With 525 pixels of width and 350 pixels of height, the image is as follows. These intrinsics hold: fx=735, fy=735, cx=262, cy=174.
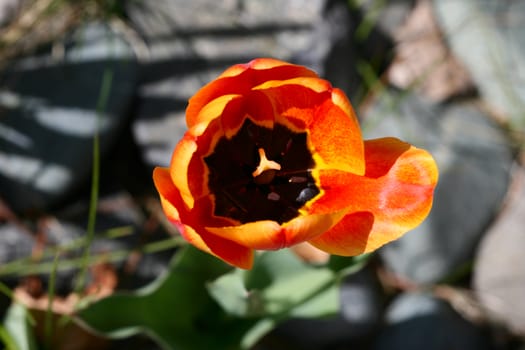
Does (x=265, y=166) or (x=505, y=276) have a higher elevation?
(x=265, y=166)

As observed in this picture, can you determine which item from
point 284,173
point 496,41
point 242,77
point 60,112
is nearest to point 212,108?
point 242,77

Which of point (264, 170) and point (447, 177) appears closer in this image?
point (264, 170)

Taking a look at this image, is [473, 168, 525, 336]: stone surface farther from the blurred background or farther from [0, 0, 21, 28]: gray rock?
[0, 0, 21, 28]: gray rock

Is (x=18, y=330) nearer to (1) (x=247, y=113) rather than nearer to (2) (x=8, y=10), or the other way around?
(1) (x=247, y=113)

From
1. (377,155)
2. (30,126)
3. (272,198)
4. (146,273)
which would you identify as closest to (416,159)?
(377,155)

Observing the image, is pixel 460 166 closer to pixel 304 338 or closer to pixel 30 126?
pixel 304 338

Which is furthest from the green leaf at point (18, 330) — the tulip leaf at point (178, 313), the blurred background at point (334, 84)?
the blurred background at point (334, 84)
